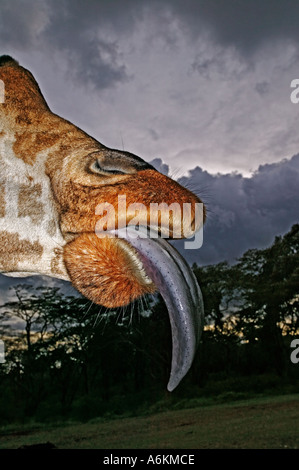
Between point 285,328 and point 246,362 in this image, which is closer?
point 285,328

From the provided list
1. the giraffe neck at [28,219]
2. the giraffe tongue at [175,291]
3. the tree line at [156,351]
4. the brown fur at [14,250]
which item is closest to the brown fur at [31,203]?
the giraffe neck at [28,219]

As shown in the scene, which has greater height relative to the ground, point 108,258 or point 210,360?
point 108,258

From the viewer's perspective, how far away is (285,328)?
41.8 m

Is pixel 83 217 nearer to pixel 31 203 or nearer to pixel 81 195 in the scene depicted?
pixel 81 195

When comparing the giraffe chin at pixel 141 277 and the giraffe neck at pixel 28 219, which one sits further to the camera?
the giraffe neck at pixel 28 219

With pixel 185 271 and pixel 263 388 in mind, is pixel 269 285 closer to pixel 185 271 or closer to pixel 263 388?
pixel 263 388

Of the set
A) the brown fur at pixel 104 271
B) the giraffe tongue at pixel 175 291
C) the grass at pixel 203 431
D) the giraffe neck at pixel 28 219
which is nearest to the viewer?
the giraffe tongue at pixel 175 291

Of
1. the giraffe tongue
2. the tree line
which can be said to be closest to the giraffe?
the giraffe tongue

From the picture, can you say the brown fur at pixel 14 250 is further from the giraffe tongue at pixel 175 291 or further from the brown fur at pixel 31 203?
the giraffe tongue at pixel 175 291

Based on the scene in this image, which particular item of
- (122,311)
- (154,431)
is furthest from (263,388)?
(122,311)

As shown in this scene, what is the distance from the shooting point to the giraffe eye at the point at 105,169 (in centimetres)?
205

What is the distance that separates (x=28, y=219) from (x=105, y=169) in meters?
0.48

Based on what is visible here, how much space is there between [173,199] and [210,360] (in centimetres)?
4542
